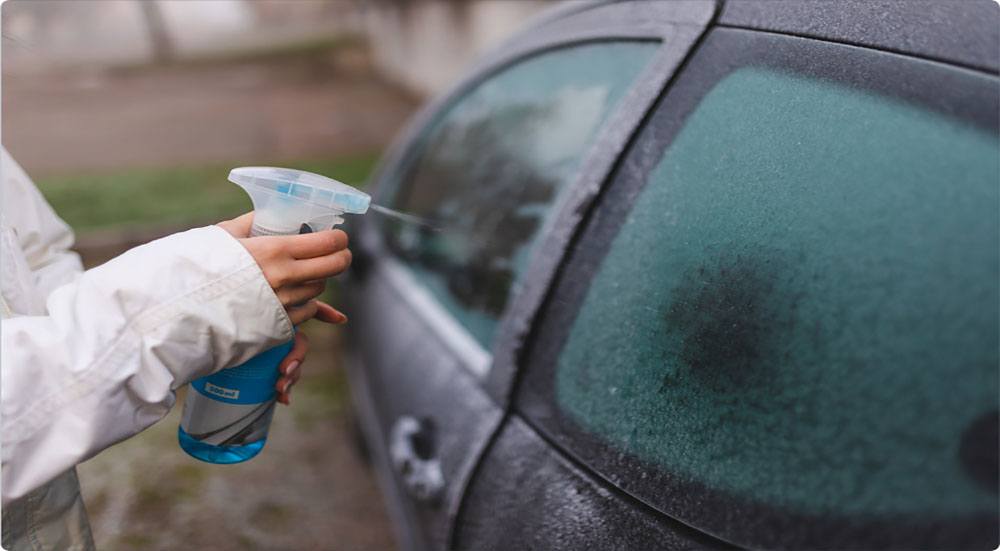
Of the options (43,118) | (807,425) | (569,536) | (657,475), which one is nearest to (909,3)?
(807,425)

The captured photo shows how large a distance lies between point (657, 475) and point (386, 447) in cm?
118

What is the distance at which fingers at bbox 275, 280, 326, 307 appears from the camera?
1033mm

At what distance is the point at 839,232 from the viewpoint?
0.93m

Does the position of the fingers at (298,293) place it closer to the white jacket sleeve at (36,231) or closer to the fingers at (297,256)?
the fingers at (297,256)

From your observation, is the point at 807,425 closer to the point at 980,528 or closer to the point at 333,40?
the point at 980,528

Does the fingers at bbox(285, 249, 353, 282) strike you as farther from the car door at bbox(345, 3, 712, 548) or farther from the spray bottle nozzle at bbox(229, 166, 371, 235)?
the car door at bbox(345, 3, 712, 548)

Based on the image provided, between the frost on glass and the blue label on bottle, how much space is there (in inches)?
19.4

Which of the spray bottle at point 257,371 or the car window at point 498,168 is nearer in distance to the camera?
the spray bottle at point 257,371

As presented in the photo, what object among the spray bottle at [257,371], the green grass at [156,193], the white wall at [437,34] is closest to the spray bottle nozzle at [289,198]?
the spray bottle at [257,371]

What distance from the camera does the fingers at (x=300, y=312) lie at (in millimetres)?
1078

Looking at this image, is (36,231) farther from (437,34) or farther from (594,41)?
(437,34)

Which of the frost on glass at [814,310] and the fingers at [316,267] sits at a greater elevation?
the frost on glass at [814,310]

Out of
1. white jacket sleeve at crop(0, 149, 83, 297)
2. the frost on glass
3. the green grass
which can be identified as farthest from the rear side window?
the green grass

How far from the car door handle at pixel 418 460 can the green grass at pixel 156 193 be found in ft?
15.7
